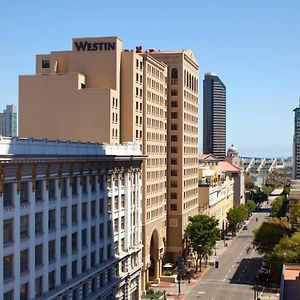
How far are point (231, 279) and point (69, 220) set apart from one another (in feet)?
214

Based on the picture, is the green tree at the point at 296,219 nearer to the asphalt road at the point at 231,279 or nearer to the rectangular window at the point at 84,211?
the asphalt road at the point at 231,279

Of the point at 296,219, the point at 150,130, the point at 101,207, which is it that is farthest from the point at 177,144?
the point at 101,207

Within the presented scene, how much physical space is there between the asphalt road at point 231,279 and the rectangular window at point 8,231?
59.2m

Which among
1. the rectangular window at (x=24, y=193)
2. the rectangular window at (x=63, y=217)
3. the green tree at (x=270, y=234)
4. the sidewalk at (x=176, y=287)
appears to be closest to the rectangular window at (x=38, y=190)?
the rectangular window at (x=24, y=193)

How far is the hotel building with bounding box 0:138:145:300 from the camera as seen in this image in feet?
199

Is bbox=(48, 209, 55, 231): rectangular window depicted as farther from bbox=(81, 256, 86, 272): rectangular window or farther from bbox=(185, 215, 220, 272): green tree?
bbox=(185, 215, 220, 272): green tree

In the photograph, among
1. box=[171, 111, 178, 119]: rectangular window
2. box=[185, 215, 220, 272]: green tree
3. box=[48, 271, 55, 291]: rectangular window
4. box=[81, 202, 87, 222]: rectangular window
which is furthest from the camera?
box=[171, 111, 178, 119]: rectangular window

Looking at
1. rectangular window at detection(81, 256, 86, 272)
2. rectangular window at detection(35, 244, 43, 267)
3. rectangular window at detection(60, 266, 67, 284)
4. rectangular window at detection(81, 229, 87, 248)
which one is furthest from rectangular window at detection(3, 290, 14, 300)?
rectangular window at detection(81, 229, 87, 248)

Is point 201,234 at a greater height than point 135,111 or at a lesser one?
lesser

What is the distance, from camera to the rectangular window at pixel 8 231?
2347 inches

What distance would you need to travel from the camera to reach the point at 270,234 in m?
129

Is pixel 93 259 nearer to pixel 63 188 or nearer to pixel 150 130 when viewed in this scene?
pixel 63 188

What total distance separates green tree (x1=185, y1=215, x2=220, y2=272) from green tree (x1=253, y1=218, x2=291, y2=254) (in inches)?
492

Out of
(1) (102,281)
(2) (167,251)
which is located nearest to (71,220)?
(1) (102,281)
